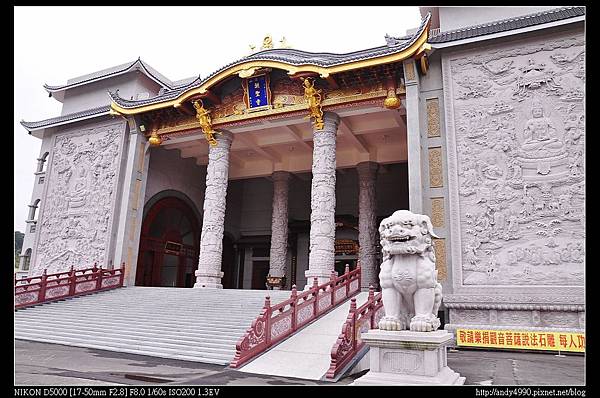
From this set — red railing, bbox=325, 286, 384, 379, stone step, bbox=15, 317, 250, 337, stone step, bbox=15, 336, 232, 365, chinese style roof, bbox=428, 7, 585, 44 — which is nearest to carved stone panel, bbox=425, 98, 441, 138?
chinese style roof, bbox=428, 7, 585, 44

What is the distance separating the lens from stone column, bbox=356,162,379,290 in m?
13.5

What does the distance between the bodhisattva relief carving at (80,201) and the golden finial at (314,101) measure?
6.47 metres

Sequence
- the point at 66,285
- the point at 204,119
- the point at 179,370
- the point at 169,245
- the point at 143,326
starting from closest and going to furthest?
the point at 179,370 → the point at 143,326 → the point at 66,285 → the point at 204,119 → the point at 169,245

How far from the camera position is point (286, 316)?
738cm

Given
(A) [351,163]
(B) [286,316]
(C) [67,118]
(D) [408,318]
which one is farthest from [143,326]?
(C) [67,118]

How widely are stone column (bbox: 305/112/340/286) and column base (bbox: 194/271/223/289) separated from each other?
2.65 meters

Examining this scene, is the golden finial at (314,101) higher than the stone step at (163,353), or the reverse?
the golden finial at (314,101)

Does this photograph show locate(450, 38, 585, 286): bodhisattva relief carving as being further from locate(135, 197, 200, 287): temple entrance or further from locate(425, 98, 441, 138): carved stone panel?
locate(135, 197, 200, 287): temple entrance

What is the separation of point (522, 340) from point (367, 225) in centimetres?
660

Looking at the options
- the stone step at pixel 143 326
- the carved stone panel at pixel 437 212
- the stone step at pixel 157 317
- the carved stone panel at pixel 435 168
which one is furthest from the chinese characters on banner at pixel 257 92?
the stone step at pixel 143 326

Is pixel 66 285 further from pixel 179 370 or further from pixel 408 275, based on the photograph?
pixel 408 275

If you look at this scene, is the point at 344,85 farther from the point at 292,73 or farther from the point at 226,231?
the point at 226,231

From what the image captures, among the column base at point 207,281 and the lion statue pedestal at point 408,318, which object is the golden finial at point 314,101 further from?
the lion statue pedestal at point 408,318

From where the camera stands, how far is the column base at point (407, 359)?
433 centimetres
